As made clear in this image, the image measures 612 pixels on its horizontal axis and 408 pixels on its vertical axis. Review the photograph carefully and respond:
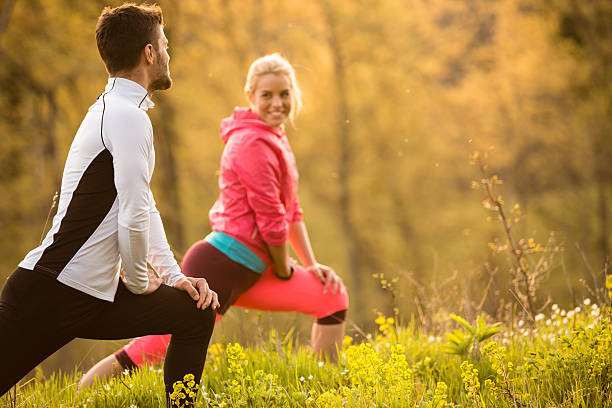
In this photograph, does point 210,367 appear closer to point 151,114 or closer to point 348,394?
point 348,394

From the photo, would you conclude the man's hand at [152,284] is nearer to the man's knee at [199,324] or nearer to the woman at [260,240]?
the man's knee at [199,324]

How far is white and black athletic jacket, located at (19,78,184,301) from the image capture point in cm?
226

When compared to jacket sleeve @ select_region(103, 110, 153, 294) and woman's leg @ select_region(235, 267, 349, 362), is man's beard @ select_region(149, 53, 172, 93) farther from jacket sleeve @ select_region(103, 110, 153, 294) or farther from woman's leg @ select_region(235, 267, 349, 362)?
woman's leg @ select_region(235, 267, 349, 362)

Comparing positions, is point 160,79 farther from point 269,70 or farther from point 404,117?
point 404,117

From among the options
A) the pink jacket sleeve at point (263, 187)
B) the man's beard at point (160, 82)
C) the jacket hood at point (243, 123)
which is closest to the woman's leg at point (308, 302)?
the pink jacket sleeve at point (263, 187)

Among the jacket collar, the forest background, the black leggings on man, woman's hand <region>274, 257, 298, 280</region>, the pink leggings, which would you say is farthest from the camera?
the forest background

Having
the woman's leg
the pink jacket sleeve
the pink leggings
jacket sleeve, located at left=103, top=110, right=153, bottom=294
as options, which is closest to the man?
jacket sleeve, located at left=103, top=110, right=153, bottom=294

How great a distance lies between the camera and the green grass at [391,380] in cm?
261

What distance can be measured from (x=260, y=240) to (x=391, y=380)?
112 cm

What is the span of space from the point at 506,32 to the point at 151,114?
976 centimetres

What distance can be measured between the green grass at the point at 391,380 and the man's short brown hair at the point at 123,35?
122 cm

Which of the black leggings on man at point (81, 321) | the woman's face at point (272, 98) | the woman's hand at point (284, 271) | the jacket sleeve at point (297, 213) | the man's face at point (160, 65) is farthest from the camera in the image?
the jacket sleeve at point (297, 213)

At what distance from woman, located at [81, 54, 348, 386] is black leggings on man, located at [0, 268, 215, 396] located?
0.72 meters

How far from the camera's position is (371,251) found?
19.1m
